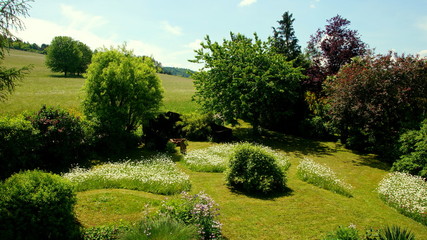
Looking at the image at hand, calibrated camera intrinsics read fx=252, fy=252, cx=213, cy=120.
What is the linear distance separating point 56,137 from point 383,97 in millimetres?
21722

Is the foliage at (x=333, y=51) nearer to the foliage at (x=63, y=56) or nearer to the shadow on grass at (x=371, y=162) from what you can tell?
the shadow on grass at (x=371, y=162)

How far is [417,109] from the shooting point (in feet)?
61.0

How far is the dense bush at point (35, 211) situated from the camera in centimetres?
639

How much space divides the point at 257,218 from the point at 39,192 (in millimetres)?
6824

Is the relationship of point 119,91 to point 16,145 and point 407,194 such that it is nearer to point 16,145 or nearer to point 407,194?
point 16,145

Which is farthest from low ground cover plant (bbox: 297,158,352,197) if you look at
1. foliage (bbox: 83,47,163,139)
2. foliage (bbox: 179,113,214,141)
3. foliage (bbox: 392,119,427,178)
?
foliage (bbox: 83,47,163,139)

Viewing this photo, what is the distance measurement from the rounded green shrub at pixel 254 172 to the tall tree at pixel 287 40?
780 inches

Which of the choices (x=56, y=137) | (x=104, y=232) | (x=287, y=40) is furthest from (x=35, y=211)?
(x=287, y=40)

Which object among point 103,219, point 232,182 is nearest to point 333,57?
point 232,182

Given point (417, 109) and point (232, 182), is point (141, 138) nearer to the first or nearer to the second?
point (232, 182)

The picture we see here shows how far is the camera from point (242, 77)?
23469mm

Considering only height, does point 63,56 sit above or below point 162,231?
above

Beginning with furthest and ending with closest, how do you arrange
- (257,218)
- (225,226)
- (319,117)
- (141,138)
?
(319,117) → (141,138) → (257,218) → (225,226)

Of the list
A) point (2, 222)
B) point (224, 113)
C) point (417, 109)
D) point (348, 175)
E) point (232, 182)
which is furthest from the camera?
point (224, 113)
